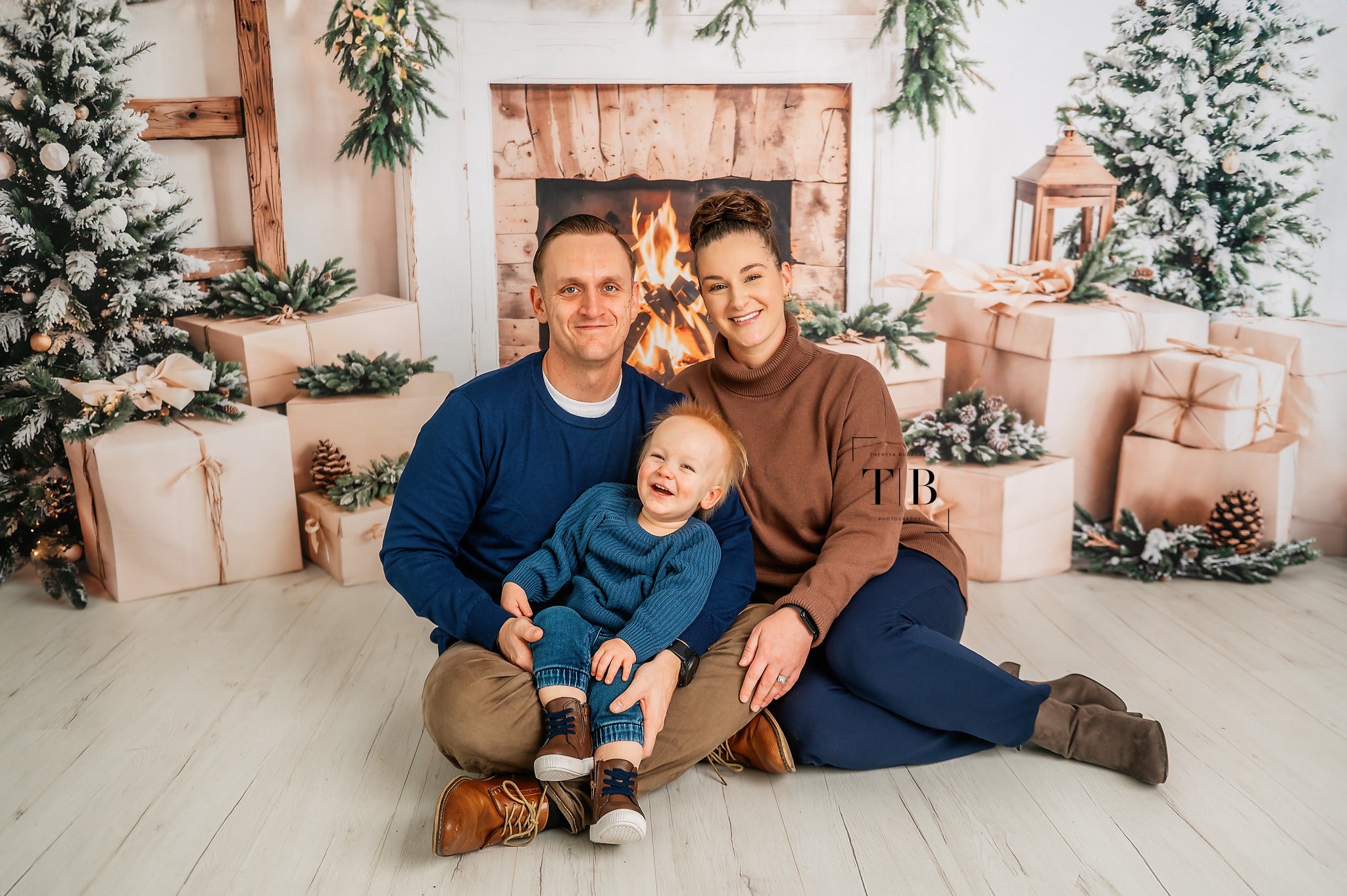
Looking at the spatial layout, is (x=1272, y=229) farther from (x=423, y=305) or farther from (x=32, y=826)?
(x=32, y=826)

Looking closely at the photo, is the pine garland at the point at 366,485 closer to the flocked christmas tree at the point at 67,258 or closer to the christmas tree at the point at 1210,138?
the flocked christmas tree at the point at 67,258

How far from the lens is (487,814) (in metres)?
1.64

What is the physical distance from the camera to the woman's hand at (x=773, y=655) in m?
1.79

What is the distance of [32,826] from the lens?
1.73 metres

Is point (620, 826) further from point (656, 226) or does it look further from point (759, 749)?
point (656, 226)

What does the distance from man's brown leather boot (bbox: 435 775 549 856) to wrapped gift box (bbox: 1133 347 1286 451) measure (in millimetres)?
2294

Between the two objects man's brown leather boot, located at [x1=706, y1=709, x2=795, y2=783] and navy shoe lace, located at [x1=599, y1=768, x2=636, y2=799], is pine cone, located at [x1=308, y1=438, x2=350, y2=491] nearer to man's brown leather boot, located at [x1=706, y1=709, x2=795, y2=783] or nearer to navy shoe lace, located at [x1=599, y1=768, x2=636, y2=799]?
man's brown leather boot, located at [x1=706, y1=709, x2=795, y2=783]

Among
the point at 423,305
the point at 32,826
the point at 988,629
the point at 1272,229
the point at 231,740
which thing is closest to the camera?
the point at 32,826

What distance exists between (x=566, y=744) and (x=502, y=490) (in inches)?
20.9

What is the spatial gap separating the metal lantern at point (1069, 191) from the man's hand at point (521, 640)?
2.26 m

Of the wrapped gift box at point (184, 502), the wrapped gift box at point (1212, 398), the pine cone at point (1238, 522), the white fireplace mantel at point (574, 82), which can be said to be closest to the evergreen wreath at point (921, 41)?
the white fireplace mantel at point (574, 82)

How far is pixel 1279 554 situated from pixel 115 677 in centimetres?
316

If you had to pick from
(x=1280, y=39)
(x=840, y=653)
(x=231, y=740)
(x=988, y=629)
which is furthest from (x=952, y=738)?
(x=1280, y=39)

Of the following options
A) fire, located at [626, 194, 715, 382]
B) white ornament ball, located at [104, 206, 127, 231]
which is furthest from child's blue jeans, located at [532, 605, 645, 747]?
white ornament ball, located at [104, 206, 127, 231]
